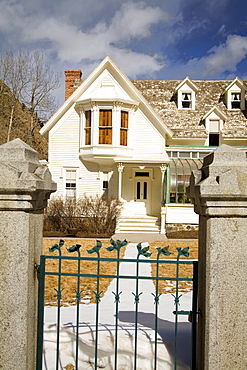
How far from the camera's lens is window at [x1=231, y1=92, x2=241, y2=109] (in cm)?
2530

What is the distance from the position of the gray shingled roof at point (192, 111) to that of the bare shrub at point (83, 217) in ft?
27.7

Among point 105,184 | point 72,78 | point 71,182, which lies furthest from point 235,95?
point 71,182

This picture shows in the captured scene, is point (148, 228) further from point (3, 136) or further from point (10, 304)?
point (3, 136)

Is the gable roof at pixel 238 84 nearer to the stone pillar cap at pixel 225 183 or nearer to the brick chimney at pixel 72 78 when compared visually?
the brick chimney at pixel 72 78

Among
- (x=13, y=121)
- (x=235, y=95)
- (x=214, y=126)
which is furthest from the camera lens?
(x=13, y=121)

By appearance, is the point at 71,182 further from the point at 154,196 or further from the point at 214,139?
the point at 214,139

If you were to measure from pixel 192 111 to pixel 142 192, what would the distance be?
284 inches

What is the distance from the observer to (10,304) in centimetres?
335

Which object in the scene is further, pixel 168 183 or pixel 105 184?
pixel 105 184

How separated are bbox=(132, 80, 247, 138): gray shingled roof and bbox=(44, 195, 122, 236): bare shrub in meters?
8.45

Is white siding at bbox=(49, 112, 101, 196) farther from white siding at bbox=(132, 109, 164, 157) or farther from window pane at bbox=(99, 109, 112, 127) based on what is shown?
white siding at bbox=(132, 109, 164, 157)

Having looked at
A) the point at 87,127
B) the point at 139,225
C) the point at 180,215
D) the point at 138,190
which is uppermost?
the point at 87,127

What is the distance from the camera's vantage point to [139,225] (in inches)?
788

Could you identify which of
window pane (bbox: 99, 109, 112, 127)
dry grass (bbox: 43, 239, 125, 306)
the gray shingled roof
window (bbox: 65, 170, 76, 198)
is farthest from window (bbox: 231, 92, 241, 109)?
dry grass (bbox: 43, 239, 125, 306)
